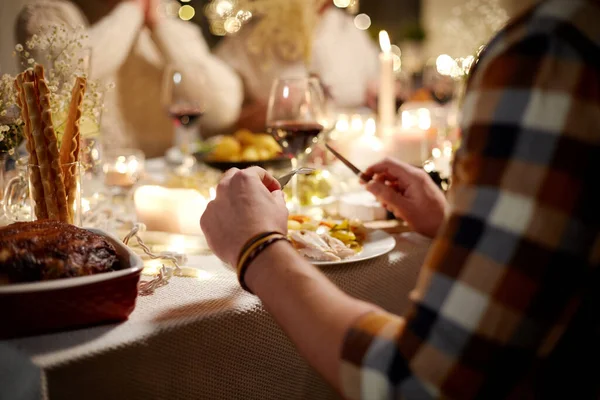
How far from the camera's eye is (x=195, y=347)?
2.42ft

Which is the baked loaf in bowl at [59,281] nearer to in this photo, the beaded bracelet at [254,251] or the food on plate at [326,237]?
the beaded bracelet at [254,251]

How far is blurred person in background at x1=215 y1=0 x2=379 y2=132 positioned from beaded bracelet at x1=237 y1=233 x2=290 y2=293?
1.70 meters

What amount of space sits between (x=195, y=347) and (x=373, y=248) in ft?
1.20

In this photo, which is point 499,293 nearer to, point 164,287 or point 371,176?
point 164,287

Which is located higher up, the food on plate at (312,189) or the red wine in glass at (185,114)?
the red wine in glass at (185,114)

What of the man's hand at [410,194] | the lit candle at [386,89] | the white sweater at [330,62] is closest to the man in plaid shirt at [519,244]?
the man's hand at [410,194]

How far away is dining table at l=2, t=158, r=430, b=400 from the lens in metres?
0.64

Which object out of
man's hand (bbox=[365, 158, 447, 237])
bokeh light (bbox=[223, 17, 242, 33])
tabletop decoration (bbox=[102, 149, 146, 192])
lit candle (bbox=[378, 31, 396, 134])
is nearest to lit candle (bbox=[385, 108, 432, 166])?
lit candle (bbox=[378, 31, 396, 134])

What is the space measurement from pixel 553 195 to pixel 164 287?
0.53 m

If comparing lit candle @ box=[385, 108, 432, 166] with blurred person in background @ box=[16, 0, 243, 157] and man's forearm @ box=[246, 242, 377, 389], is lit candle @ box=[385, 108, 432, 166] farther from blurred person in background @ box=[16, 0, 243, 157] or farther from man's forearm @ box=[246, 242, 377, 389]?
man's forearm @ box=[246, 242, 377, 389]

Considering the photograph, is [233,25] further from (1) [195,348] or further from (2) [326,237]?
(1) [195,348]

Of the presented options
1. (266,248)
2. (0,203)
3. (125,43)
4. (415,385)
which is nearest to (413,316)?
(415,385)

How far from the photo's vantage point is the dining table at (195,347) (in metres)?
0.64

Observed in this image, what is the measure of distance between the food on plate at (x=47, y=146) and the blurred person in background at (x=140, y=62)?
1.12 meters
